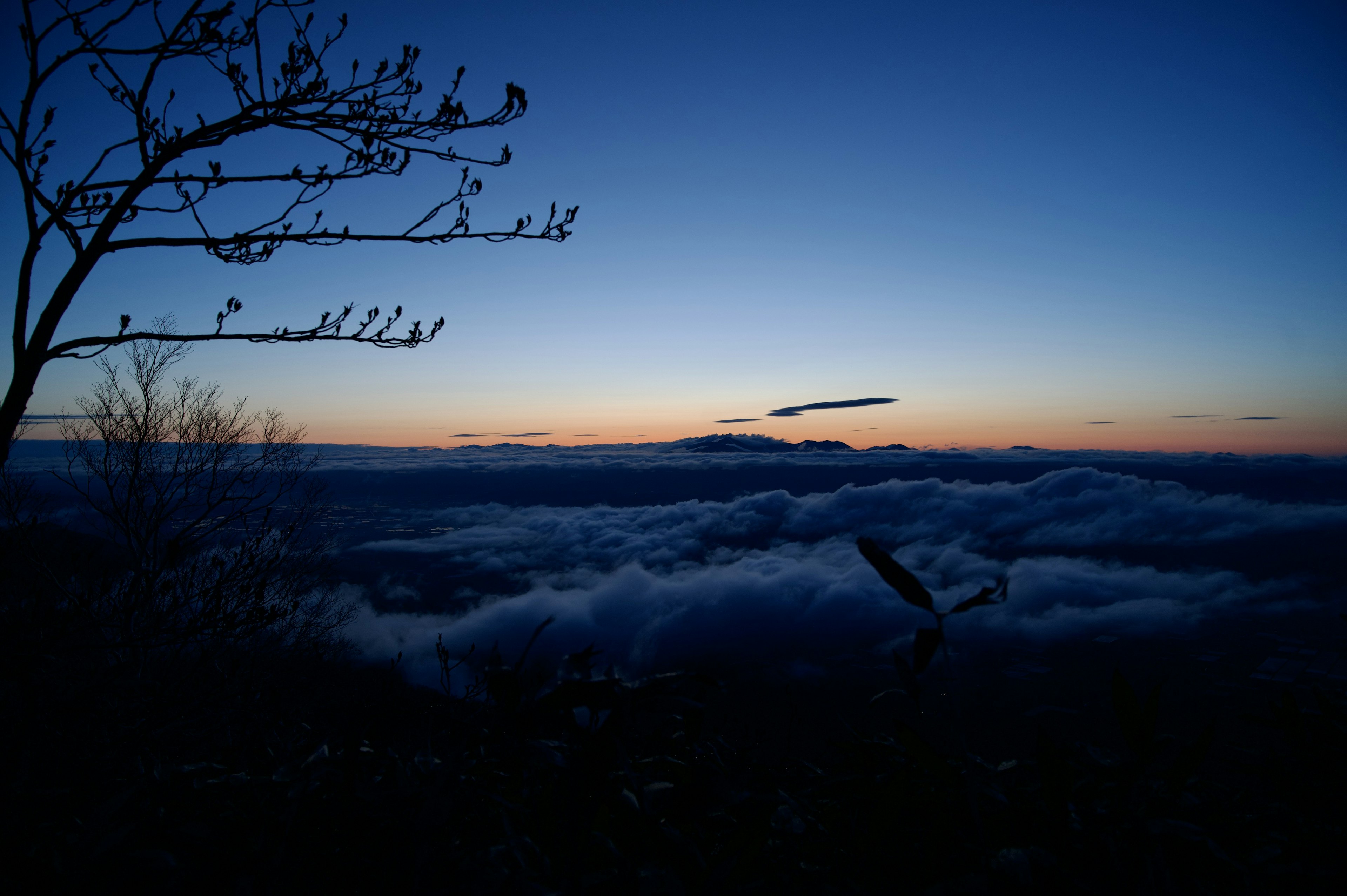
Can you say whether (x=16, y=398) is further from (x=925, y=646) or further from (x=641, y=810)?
(x=925, y=646)

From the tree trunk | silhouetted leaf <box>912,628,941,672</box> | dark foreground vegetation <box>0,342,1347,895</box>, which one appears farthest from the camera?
the tree trunk

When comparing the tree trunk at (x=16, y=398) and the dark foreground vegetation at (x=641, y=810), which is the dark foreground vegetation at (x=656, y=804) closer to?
the dark foreground vegetation at (x=641, y=810)

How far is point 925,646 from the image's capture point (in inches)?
47.3

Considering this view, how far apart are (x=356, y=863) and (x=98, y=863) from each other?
0.56 metres

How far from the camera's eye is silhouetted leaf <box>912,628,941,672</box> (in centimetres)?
117

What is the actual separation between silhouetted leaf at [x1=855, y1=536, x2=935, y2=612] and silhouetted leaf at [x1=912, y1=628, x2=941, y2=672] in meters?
0.03

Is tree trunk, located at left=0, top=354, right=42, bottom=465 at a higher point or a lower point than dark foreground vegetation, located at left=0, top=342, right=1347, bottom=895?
higher

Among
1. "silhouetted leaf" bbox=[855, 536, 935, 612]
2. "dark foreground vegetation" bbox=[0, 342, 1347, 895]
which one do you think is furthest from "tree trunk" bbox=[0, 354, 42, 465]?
"silhouetted leaf" bbox=[855, 536, 935, 612]

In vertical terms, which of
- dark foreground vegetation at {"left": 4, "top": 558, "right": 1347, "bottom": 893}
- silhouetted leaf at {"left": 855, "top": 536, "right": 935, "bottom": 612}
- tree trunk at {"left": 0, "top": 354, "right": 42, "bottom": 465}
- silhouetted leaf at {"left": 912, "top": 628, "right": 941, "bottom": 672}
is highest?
tree trunk at {"left": 0, "top": 354, "right": 42, "bottom": 465}

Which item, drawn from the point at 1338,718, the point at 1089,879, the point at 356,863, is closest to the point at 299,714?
the point at 356,863

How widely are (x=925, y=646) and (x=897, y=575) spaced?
0.15 metres

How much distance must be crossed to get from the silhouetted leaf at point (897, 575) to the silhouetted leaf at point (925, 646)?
0.03 m

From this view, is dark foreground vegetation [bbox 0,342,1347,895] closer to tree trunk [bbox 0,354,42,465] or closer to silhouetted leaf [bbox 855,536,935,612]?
silhouetted leaf [bbox 855,536,935,612]

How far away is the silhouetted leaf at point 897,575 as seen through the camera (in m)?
1.17
